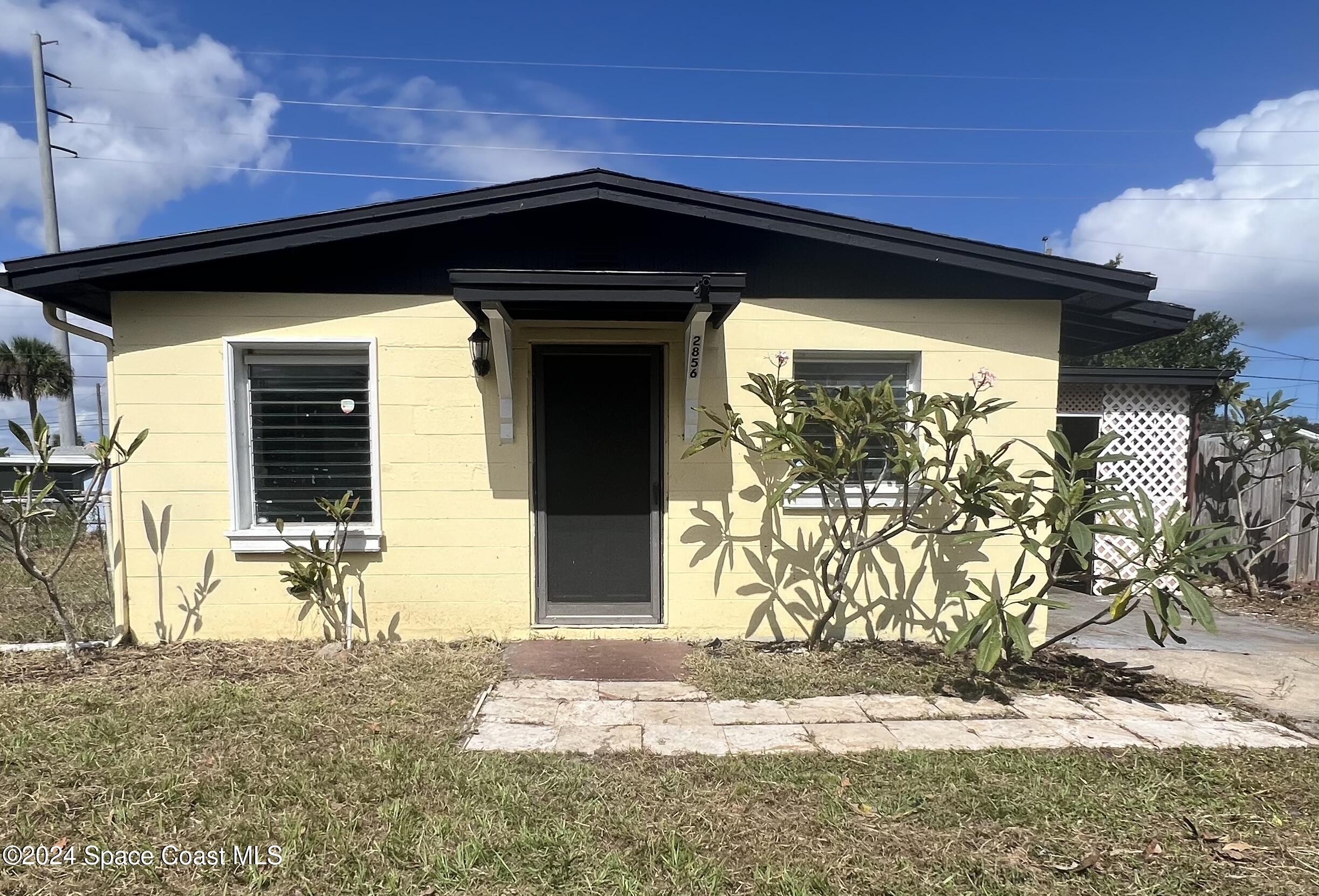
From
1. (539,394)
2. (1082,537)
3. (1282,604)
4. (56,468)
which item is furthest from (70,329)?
(1282,604)

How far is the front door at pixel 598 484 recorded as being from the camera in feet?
15.8

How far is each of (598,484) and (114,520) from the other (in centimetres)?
333

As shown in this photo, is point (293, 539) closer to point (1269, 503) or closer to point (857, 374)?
point (857, 374)

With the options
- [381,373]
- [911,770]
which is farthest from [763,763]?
[381,373]

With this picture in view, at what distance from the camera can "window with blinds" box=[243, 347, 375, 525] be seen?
464 cm

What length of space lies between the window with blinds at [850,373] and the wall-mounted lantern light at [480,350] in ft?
7.18

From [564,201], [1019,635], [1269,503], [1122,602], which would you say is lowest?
[1019,635]

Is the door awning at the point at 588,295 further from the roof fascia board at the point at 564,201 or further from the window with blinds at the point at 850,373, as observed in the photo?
the window with blinds at the point at 850,373

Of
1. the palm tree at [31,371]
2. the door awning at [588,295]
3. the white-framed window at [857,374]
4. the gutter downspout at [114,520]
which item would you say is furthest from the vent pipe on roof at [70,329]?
the palm tree at [31,371]

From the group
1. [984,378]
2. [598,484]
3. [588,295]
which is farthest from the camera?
[598,484]

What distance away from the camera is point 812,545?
472cm

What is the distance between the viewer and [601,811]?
2568mm

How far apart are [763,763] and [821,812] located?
0.40 meters

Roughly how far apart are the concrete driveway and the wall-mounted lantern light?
441 centimetres
